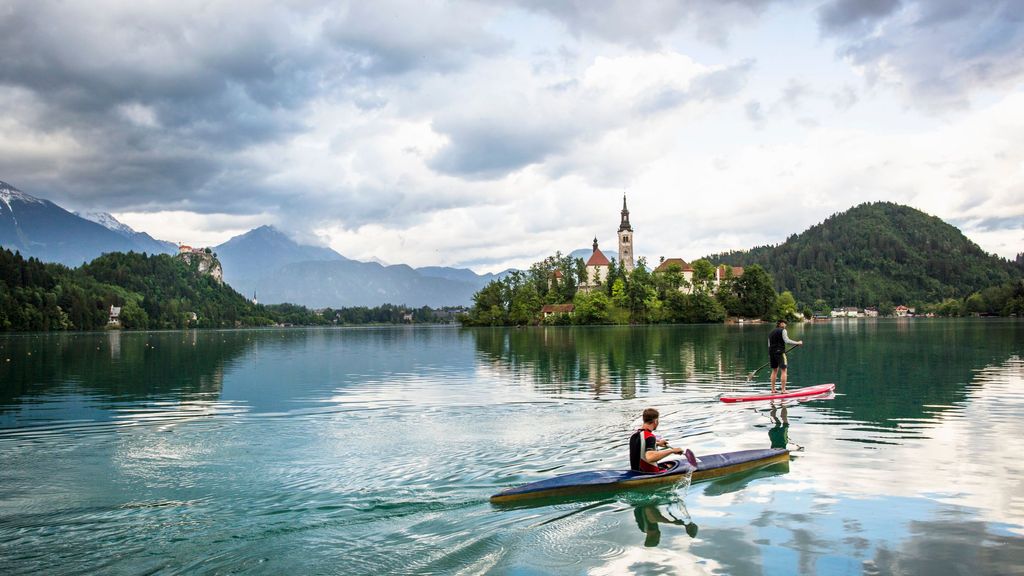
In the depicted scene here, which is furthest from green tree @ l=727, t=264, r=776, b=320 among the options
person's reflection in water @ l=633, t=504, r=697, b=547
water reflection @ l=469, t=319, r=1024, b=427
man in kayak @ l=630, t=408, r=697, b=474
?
person's reflection in water @ l=633, t=504, r=697, b=547

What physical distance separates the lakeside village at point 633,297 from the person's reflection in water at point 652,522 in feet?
494

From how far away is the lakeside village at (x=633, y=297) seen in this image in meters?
163

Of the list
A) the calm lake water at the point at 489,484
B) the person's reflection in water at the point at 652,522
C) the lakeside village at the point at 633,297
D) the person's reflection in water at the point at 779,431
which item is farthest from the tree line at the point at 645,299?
the person's reflection in water at the point at 652,522

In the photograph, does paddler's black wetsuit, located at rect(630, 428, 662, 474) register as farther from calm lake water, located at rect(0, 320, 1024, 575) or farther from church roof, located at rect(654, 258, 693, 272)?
church roof, located at rect(654, 258, 693, 272)

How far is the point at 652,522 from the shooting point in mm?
11688

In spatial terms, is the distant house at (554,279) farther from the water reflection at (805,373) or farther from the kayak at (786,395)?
the kayak at (786,395)

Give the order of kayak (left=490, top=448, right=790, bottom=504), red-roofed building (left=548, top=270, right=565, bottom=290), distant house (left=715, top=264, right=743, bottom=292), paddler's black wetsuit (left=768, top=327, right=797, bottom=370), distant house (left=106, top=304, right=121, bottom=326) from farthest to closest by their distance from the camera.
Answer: red-roofed building (left=548, top=270, right=565, bottom=290) < distant house (left=106, top=304, right=121, bottom=326) < distant house (left=715, top=264, right=743, bottom=292) < paddler's black wetsuit (left=768, top=327, right=797, bottom=370) < kayak (left=490, top=448, right=790, bottom=504)

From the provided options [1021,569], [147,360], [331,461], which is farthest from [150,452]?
[147,360]

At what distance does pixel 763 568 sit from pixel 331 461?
1097 cm

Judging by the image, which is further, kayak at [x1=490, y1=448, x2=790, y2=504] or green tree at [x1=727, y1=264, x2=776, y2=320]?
green tree at [x1=727, y1=264, x2=776, y2=320]

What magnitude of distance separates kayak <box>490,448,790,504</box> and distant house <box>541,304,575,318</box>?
15737 centimetres

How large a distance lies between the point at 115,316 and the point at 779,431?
698ft

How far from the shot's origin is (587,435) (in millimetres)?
19203

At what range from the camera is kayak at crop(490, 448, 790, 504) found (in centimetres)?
1280
